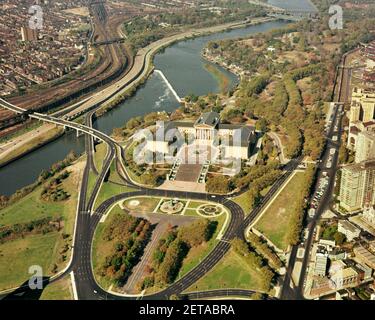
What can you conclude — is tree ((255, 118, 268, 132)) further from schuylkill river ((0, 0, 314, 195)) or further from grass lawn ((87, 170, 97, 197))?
grass lawn ((87, 170, 97, 197))

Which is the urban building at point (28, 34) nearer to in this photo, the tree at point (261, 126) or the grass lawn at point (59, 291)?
the tree at point (261, 126)

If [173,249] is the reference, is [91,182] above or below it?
above

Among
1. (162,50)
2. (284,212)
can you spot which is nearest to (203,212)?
(284,212)

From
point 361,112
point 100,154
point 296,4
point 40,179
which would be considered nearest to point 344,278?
point 361,112

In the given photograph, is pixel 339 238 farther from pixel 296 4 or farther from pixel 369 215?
pixel 296 4

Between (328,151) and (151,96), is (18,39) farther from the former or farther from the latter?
(328,151)

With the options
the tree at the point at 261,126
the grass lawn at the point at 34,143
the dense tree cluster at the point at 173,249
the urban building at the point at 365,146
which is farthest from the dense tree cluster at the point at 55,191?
the urban building at the point at 365,146

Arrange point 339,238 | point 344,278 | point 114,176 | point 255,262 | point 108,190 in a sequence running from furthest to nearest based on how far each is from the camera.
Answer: point 114,176, point 108,190, point 339,238, point 255,262, point 344,278
